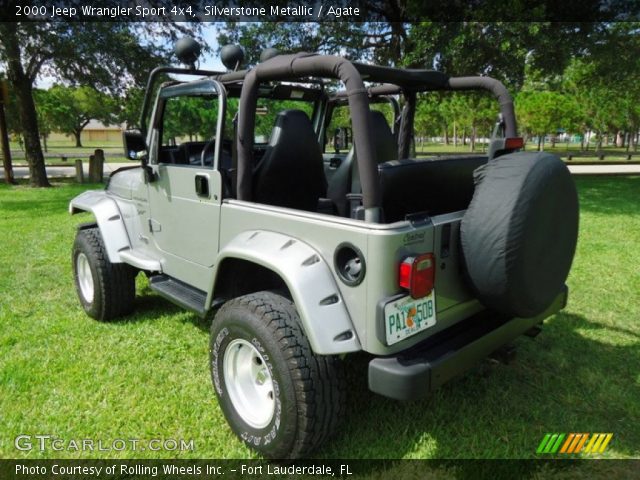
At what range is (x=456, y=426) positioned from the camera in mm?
2801

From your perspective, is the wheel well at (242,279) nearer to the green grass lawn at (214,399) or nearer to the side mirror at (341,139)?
the green grass lawn at (214,399)

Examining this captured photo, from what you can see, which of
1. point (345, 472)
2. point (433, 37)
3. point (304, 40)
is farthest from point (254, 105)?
point (304, 40)

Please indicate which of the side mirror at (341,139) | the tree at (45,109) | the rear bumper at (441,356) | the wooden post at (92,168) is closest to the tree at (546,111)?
the wooden post at (92,168)

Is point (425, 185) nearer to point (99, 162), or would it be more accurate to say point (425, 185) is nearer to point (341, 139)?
point (341, 139)

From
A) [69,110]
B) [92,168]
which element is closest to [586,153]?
[92,168]

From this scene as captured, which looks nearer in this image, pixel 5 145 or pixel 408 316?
pixel 408 316

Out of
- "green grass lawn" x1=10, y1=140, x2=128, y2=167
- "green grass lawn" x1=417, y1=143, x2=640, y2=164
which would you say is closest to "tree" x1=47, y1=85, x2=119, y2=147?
"green grass lawn" x1=10, y1=140, x2=128, y2=167

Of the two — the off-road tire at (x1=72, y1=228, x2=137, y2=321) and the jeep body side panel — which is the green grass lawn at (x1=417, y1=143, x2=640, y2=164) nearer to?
the off-road tire at (x1=72, y1=228, x2=137, y2=321)

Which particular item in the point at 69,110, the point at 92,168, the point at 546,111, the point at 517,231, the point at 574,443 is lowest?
the point at 574,443

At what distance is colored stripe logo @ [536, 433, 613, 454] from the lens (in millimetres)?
2621

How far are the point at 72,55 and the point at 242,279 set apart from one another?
12.5 meters

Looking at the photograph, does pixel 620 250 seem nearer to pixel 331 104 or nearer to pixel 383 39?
pixel 331 104

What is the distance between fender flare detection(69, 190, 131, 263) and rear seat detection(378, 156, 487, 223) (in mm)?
2378

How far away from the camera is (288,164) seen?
297cm
